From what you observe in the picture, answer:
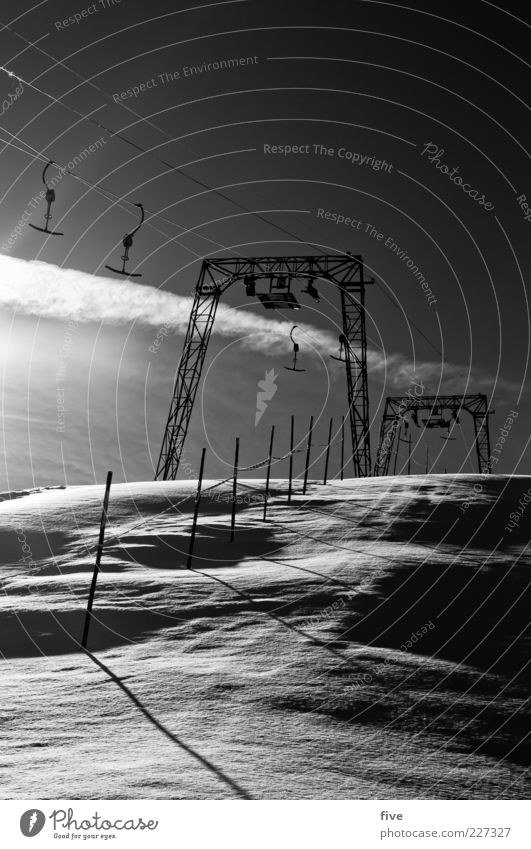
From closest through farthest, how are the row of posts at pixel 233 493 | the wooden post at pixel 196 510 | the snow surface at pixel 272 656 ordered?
the snow surface at pixel 272 656
the row of posts at pixel 233 493
the wooden post at pixel 196 510

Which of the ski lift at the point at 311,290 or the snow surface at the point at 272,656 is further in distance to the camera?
the ski lift at the point at 311,290

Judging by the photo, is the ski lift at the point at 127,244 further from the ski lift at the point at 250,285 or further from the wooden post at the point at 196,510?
the ski lift at the point at 250,285

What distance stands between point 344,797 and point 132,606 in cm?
711

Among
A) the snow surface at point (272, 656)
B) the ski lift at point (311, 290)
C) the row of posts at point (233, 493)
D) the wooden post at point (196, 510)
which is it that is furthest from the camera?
the ski lift at point (311, 290)

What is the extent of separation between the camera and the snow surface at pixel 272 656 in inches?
241

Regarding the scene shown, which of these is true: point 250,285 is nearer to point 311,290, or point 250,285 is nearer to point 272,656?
point 311,290

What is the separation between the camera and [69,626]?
11570mm

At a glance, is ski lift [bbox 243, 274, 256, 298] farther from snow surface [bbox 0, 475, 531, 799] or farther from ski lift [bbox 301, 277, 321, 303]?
snow surface [bbox 0, 475, 531, 799]

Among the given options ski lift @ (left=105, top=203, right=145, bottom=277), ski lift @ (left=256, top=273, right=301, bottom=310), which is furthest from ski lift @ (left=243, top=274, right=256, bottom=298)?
ski lift @ (left=105, top=203, right=145, bottom=277)

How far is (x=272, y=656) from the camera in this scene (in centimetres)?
925

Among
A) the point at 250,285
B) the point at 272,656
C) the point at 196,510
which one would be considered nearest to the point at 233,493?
the point at 196,510

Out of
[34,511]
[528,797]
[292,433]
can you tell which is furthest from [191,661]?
[292,433]

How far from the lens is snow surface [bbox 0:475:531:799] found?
6.13m

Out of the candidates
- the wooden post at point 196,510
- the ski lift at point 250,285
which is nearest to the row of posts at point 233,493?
the wooden post at point 196,510
